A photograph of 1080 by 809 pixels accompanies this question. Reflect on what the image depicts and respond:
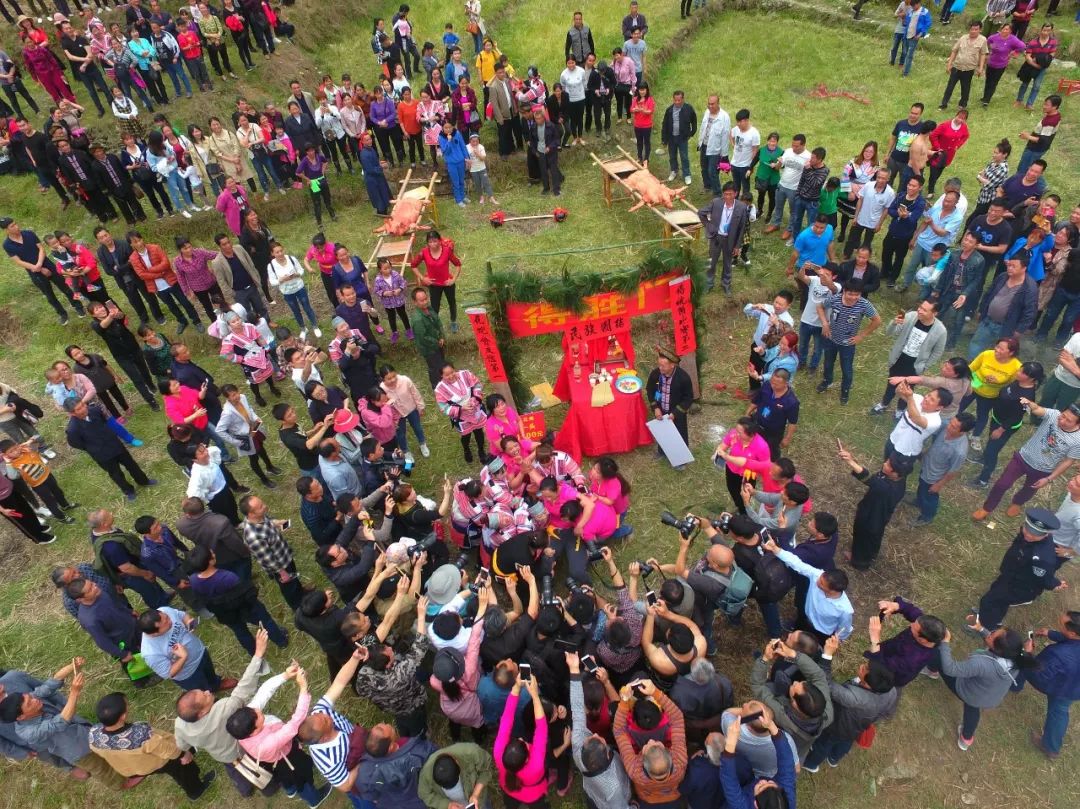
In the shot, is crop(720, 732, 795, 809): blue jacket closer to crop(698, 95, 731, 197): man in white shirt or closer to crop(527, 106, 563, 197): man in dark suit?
crop(698, 95, 731, 197): man in white shirt

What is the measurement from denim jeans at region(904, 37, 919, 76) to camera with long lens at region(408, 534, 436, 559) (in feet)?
60.1

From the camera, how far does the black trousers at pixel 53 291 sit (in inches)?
472

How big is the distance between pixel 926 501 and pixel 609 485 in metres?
3.98

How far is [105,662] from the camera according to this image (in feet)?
24.3

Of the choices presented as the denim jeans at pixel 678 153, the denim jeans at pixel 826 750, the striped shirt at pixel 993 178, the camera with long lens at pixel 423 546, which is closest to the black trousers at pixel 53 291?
the camera with long lens at pixel 423 546

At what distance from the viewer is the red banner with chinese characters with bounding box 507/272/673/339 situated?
28.1 feet

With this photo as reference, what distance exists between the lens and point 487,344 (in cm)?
872

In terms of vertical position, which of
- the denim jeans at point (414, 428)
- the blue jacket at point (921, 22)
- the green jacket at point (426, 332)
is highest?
the blue jacket at point (921, 22)

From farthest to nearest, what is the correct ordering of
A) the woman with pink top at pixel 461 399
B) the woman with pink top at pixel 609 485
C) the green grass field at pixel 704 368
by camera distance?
the woman with pink top at pixel 461 399
the woman with pink top at pixel 609 485
the green grass field at pixel 704 368

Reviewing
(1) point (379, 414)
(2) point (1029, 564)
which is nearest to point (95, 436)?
(1) point (379, 414)

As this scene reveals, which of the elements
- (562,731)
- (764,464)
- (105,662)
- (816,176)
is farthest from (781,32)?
(105,662)

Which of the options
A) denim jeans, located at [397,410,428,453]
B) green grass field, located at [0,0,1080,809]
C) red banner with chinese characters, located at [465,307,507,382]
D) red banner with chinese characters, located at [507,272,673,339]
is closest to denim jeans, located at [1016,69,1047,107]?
green grass field, located at [0,0,1080,809]

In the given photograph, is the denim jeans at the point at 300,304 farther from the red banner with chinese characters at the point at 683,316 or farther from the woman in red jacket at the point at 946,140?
the woman in red jacket at the point at 946,140

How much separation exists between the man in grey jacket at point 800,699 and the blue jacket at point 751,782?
0.27m
